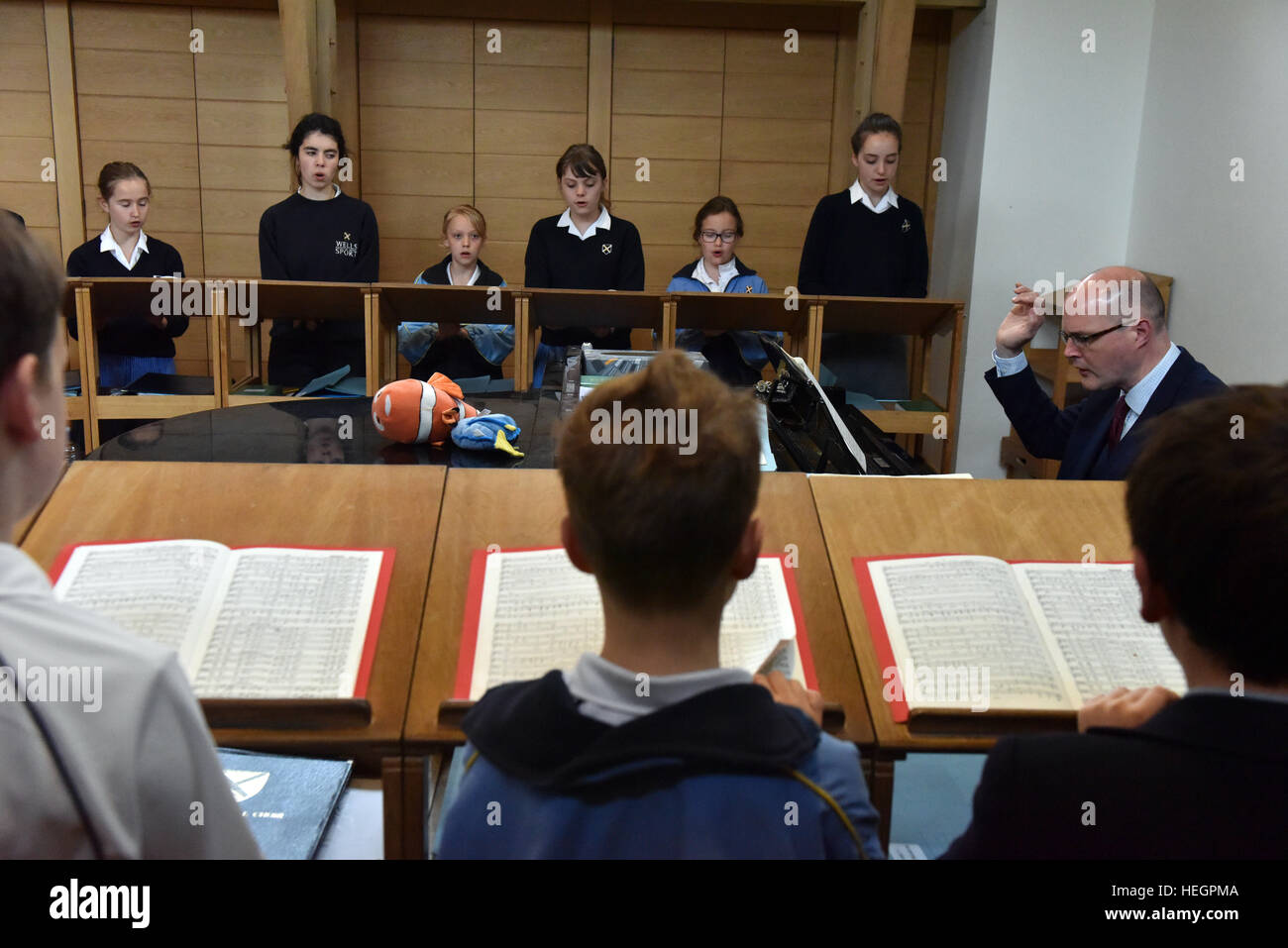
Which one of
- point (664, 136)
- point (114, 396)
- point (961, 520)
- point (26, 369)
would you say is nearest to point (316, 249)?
point (114, 396)

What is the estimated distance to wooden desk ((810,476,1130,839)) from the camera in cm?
167

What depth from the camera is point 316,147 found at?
4.72 metres

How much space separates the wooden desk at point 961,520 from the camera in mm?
1674

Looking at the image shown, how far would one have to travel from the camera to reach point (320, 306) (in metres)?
4.43

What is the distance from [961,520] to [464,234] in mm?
3299

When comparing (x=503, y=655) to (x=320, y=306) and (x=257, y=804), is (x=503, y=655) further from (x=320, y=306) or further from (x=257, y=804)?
(x=320, y=306)

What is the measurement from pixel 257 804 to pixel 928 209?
540 cm

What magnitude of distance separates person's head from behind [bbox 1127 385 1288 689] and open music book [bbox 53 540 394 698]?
2.97 ft

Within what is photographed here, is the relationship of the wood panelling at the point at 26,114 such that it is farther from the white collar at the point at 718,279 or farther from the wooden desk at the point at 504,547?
the wooden desk at the point at 504,547

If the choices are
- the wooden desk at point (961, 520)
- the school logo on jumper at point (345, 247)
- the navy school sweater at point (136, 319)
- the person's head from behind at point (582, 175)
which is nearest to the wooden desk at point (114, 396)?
the navy school sweater at point (136, 319)

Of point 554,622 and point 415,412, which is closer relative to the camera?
point 554,622

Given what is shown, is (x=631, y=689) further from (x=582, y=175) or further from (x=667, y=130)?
(x=667, y=130)

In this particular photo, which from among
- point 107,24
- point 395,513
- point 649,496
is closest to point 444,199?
point 107,24

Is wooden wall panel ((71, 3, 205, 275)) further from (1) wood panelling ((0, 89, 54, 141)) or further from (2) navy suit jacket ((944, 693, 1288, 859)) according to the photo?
(2) navy suit jacket ((944, 693, 1288, 859))
